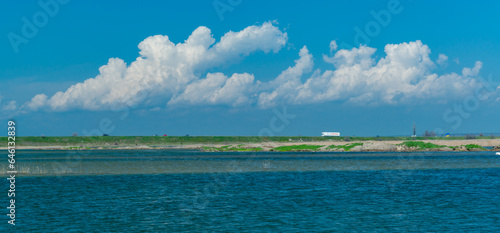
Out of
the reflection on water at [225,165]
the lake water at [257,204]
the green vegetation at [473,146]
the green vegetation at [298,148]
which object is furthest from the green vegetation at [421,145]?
the lake water at [257,204]

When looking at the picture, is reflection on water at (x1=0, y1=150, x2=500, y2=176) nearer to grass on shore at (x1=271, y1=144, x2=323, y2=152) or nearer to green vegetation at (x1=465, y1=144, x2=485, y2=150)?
green vegetation at (x1=465, y1=144, x2=485, y2=150)

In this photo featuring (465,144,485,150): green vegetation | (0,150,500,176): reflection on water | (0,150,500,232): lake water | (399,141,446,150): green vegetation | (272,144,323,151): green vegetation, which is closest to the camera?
(0,150,500,232): lake water

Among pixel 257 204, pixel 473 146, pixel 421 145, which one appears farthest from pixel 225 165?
pixel 473 146

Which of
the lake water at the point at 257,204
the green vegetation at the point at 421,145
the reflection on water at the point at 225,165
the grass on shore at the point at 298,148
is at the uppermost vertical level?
the green vegetation at the point at 421,145

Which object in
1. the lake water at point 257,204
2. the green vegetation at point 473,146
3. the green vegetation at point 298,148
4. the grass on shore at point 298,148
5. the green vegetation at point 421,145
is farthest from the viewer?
the green vegetation at point 298,148

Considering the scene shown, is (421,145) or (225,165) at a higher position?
(421,145)

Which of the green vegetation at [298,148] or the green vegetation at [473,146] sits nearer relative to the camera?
the green vegetation at [473,146]

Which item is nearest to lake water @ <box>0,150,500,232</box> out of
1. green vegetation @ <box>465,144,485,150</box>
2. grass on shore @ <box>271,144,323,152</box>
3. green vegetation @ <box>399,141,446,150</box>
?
green vegetation @ <box>399,141,446,150</box>

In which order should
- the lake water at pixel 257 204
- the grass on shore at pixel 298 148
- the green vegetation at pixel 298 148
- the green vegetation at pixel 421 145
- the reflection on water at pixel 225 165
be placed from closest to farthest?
the lake water at pixel 257 204 < the reflection on water at pixel 225 165 < the green vegetation at pixel 421 145 < the grass on shore at pixel 298 148 < the green vegetation at pixel 298 148

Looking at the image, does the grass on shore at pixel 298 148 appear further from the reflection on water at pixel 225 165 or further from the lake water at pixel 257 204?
the lake water at pixel 257 204

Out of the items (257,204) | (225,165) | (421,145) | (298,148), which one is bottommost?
(257,204)

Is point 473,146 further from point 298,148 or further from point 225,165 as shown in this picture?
point 225,165

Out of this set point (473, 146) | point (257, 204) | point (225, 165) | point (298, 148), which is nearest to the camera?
point (257, 204)

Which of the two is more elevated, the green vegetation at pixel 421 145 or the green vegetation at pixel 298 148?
the green vegetation at pixel 421 145
